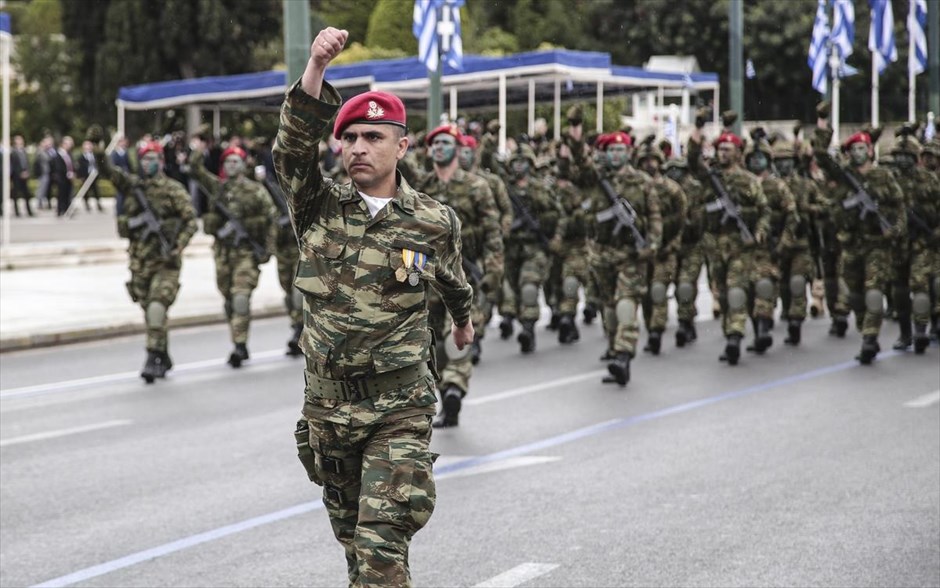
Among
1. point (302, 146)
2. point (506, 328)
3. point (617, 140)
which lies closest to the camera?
point (302, 146)

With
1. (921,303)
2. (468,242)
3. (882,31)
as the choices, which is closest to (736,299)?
(921,303)

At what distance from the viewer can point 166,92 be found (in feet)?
111

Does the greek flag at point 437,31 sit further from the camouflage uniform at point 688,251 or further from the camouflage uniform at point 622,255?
the camouflage uniform at point 622,255

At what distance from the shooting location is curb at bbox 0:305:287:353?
14750 mm

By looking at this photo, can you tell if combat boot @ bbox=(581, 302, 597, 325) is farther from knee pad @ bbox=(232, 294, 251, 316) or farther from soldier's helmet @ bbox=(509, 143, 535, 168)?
knee pad @ bbox=(232, 294, 251, 316)

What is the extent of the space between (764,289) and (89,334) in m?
6.79

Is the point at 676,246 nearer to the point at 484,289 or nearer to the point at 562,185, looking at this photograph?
the point at 562,185

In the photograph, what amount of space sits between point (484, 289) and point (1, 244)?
15.6 meters

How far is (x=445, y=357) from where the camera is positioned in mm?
9859

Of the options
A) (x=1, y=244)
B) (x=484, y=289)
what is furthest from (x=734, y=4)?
(x=484, y=289)

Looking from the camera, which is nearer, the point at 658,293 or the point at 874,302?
the point at 874,302

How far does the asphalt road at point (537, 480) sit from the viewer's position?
625 centimetres

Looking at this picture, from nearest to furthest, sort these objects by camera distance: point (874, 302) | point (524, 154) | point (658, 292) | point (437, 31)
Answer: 1. point (874, 302)
2. point (658, 292)
3. point (524, 154)
4. point (437, 31)

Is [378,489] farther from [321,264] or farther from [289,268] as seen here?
[289,268]
